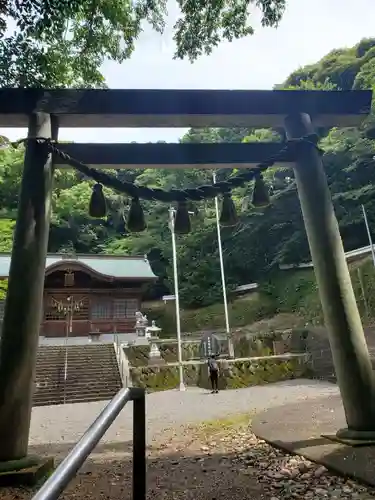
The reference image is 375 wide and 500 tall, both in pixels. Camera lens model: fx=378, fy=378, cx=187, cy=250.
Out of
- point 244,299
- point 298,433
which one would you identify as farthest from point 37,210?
point 244,299

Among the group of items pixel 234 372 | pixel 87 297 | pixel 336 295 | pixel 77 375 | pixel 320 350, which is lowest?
pixel 234 372

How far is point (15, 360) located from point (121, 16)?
6.01 m

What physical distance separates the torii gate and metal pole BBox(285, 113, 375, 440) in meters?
0.01

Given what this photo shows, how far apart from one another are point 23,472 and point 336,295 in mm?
3222

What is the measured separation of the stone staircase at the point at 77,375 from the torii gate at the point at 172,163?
8541 millimetres

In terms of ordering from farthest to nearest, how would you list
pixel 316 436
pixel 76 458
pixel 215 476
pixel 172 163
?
pixel 172 163
pixel 316 436
pixel 215 476
pixel 76 458

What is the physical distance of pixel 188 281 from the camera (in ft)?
88.1

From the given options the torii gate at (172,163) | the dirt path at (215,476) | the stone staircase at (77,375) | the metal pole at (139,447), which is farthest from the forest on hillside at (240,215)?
the metal pole at (139,447)

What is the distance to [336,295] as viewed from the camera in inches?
152

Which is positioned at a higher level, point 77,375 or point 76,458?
point 77,375

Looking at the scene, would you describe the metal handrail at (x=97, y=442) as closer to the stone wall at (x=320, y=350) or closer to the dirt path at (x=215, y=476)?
the dirt path at (x=215, y=476)

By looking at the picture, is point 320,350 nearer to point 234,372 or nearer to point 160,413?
point 234,372

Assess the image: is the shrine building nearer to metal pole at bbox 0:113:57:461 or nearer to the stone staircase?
the stone staircase

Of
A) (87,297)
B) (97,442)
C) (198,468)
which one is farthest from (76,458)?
(87,297)
